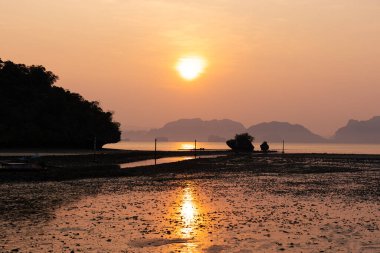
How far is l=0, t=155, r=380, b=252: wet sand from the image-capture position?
1742 cm

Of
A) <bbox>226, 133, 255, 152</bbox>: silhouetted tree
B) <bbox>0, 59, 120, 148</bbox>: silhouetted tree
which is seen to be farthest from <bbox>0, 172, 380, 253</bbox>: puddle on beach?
<bbox>226, 133, 255, 152</bbox>: silhouetted tree

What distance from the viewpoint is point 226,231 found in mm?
20062

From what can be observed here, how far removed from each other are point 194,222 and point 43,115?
106 meters

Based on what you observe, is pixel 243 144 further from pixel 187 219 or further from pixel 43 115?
pixel 187 219

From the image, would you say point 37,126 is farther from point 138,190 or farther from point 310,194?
point 310,194

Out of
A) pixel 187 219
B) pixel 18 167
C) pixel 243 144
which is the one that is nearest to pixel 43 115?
pixel 243 144

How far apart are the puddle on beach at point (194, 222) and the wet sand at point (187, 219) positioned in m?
0.04

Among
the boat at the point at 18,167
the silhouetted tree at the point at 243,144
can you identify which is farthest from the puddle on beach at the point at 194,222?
the silhouetted tree at the point at 243,144

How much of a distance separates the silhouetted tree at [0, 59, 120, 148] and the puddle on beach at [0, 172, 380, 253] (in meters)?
77.6

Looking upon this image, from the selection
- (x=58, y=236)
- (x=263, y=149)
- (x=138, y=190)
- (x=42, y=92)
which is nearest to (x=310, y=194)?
(x=138, y=190)

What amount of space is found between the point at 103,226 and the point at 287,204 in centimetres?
→ 1261

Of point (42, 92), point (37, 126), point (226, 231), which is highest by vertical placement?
point (42, 92)

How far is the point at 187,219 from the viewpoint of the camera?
2303cm

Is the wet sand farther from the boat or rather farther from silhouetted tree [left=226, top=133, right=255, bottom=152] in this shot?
silhouetted tree [left=226, top=133, right=255, bottom=152]
